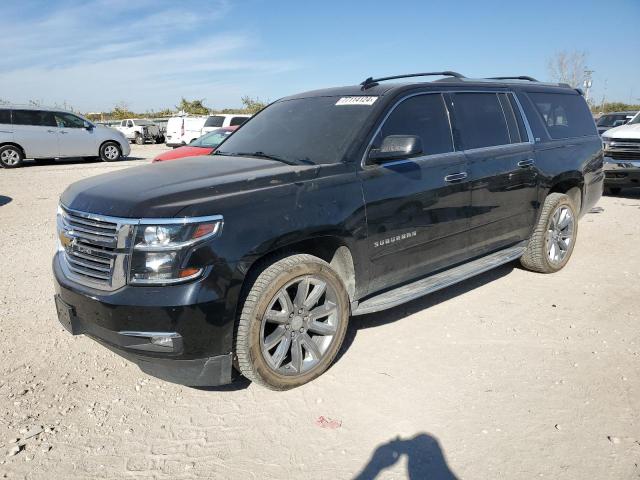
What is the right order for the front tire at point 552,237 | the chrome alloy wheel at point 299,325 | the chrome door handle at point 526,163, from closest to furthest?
the chrome alloy wheel at point 299,325
the chrome door handle at point 526,163
the front tire at point 552,237

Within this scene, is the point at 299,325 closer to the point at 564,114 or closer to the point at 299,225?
the point at 299,225

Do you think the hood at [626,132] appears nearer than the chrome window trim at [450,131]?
No

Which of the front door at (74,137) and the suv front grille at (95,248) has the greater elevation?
the front door at (74,137)

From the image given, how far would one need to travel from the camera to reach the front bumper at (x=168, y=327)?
2730 millimetres

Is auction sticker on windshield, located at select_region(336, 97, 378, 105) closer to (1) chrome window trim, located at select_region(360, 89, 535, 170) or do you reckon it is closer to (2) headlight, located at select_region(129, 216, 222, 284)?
(1) chrome window trim, located at select_region(360, 89, 535, 170)

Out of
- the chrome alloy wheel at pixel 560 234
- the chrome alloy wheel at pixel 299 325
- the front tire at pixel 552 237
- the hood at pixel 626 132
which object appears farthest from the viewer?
the hood at pixel 626 132

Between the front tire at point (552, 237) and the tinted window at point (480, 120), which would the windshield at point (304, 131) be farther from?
the front tire at point (552, 237)

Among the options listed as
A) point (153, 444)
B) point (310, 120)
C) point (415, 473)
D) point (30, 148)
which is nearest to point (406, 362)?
point (415, 473)

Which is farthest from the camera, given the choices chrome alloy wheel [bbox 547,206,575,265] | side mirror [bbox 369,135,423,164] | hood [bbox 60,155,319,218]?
chrome alloy wheel [bbox 547,206,575,265]

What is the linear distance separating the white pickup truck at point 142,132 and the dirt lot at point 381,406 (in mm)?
29371

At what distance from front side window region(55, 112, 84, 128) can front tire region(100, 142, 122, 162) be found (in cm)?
105

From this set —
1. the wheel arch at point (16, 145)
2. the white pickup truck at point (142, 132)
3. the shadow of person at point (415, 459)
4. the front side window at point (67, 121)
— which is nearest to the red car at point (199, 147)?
the front side window at point (67, 121)

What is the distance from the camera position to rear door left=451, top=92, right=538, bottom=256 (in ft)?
14.3

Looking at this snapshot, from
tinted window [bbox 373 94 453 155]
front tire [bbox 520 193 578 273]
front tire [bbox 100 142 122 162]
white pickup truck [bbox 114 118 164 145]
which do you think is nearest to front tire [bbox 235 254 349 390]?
tinted window [bbox 373 94 453 155]
